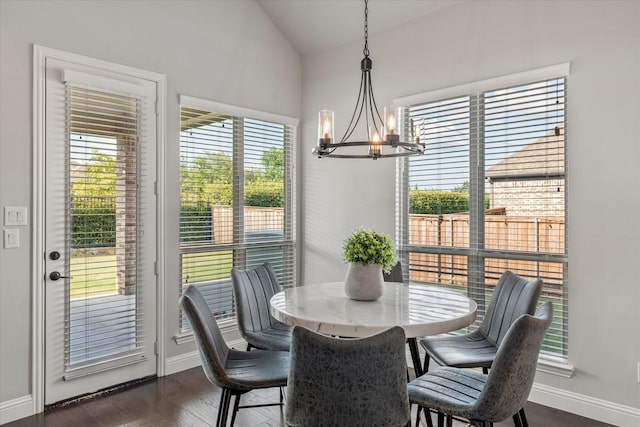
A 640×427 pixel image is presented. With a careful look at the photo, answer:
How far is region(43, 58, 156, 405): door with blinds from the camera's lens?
9.73 feet

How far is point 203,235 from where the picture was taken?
3828 mm

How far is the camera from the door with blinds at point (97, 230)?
296 cm

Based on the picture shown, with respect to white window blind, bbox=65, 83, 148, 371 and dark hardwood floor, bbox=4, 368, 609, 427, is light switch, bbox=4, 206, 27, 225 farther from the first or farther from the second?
dark hardwood floor, bbox=4, 368, 609, 427

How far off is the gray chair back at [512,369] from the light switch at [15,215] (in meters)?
2.83

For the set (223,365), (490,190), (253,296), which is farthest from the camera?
(490,190)

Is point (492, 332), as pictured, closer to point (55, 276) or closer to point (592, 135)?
point (592, 135)

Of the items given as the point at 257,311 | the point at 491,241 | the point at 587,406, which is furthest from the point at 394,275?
the point at 587,406

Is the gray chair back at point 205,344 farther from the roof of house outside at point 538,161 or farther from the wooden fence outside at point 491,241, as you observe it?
the roof of house outside at point 538,161

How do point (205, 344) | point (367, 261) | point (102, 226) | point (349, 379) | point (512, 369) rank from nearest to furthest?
point (349, 379) < point (512, 369) < point (205, 344) < point (367, 261) < point (102, 226)

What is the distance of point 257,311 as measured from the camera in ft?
9.60

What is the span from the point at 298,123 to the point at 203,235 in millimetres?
1570

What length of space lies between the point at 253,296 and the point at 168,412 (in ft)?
3.11

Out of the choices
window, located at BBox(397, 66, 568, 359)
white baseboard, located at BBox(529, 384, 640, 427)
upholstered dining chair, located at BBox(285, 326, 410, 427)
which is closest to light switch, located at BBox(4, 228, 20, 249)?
upholstered dining chair, located at BBox(285, 326, 410, 427)

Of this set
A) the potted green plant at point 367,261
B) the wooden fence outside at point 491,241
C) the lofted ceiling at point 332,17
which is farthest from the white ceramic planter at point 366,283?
the lofted ceiling at point 332,17
